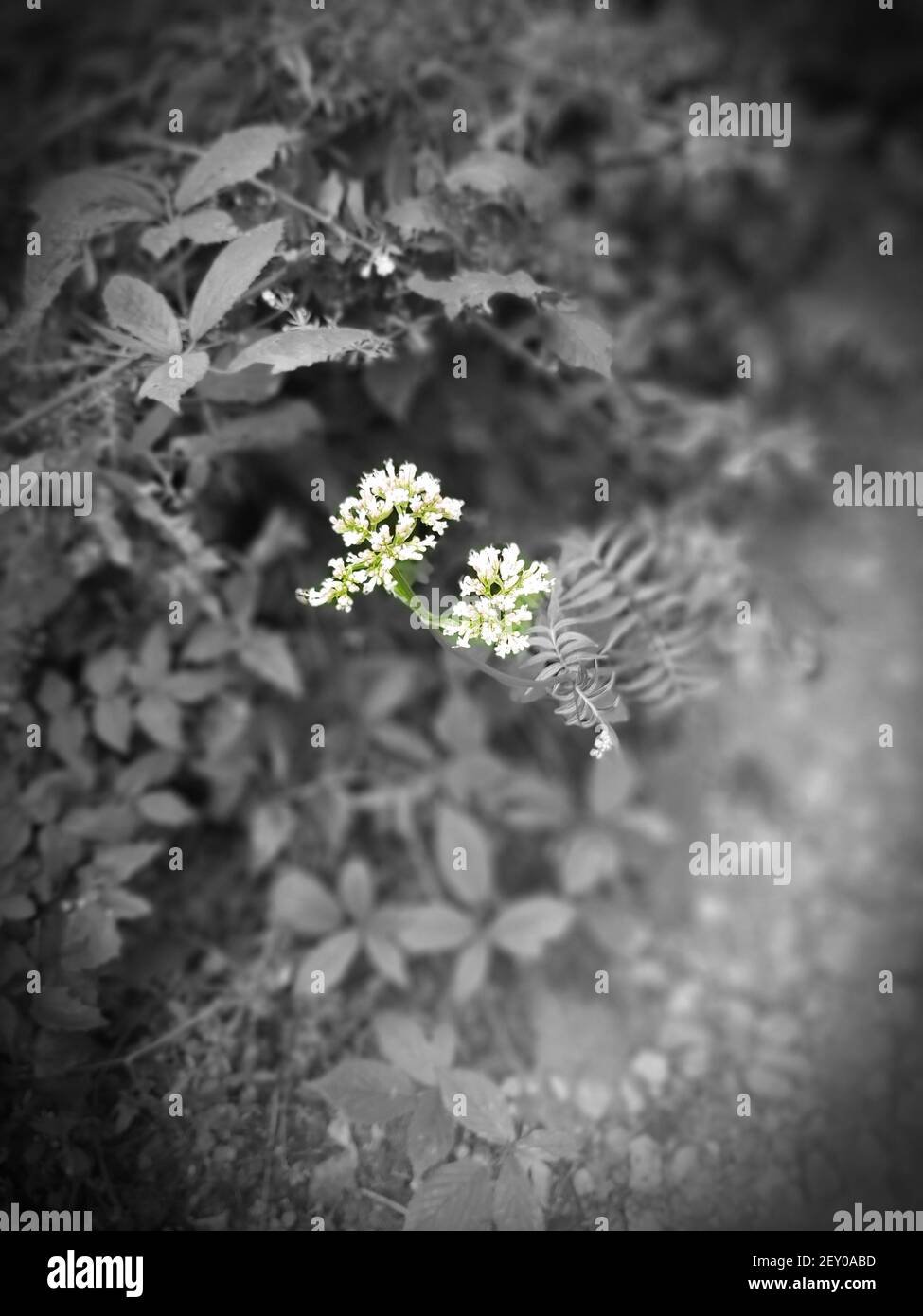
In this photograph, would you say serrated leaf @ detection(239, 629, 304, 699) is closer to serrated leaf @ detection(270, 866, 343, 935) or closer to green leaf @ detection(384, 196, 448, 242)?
serrated leaf @ detection(270, 866, 343, 935)

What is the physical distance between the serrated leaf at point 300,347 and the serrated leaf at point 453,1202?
5.28 feet

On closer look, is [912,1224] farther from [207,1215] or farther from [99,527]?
[99,527]

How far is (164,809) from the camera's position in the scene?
2197 millimetres

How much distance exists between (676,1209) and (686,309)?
9.48 ft

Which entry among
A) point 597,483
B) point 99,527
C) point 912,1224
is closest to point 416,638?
point 597,483

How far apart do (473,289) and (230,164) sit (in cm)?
61

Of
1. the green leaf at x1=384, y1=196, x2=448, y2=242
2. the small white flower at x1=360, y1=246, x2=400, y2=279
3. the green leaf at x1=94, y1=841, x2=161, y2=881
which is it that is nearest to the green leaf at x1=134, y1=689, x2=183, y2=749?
the green leaf at x1=94, y1=841, x2=161, y2=881

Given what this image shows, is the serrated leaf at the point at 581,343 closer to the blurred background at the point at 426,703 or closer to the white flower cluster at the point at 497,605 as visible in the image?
the blurred background at the point at 426,703

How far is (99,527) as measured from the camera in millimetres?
2096

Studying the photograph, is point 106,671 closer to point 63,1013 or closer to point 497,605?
point 63,1013

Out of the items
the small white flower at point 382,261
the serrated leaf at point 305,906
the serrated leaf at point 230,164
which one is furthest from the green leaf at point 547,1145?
the serrated leaf at point 230,164

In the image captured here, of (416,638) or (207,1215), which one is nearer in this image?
(207,1215)

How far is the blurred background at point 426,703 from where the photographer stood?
1979 millimetres

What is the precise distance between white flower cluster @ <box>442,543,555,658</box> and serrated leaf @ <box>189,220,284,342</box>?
2.11 feet
